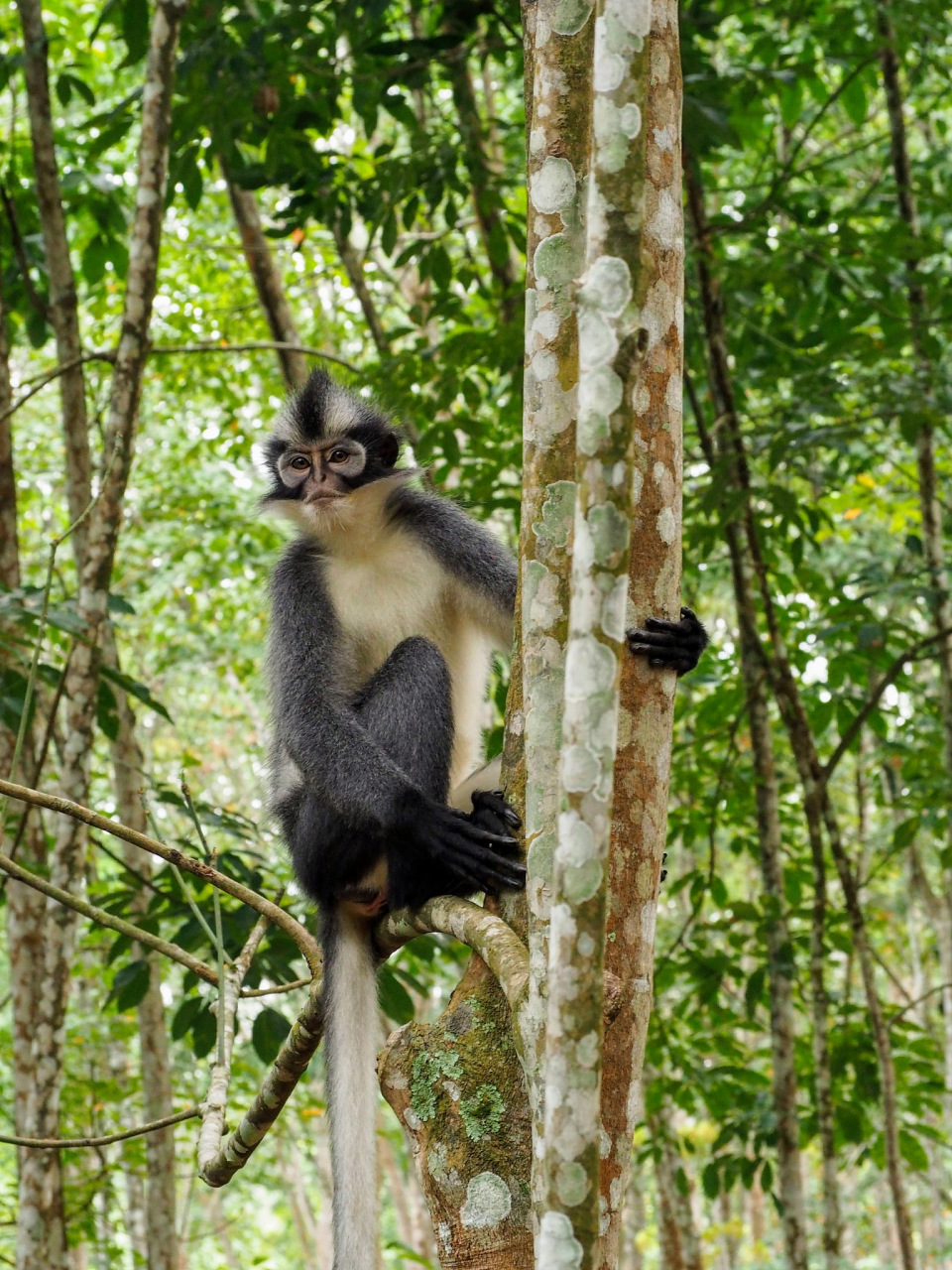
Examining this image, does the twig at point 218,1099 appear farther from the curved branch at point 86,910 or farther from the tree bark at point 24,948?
the tree bark at point 24,948

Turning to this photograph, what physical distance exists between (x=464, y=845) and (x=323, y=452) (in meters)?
1.79

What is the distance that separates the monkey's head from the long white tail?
1326mm

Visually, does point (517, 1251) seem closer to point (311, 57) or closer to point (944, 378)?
point (944, 378)

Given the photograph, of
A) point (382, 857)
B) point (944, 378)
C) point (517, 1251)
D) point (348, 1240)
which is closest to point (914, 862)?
point (944, 378)

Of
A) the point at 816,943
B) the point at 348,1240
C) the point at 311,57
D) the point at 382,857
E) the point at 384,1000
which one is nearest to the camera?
the point at 348,1240

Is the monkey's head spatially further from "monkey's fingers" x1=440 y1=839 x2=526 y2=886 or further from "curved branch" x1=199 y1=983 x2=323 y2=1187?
"curved branch" x1=199 y1=983 x2=323 y2=1187

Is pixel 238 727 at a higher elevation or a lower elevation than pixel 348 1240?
higher

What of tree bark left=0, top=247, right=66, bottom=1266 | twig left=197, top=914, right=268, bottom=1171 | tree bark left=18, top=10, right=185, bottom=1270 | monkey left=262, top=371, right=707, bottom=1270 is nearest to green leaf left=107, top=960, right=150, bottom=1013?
tree bark left=18, top=10, right=185, bottom=1270

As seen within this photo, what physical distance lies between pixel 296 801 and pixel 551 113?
235cm

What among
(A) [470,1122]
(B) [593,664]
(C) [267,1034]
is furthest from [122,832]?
(C) [267,1034]

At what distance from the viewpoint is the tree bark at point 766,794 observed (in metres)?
4.70

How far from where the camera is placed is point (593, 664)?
50.3 inches

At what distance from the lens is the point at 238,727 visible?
15.6 metres

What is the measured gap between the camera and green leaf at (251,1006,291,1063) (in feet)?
13.5
